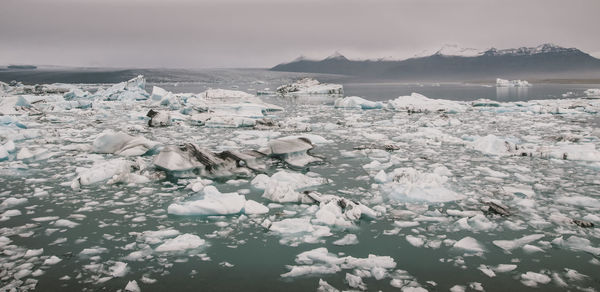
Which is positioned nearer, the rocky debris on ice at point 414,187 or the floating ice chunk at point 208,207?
the floating ice chunk at point 208,207

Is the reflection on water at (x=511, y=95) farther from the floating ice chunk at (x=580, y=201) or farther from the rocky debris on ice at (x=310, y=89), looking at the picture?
the floating ice chunk at (x=580, y=201)

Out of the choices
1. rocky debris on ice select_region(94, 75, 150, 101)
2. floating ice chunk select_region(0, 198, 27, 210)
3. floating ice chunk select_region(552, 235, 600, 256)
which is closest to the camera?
floating ice chunk select_region(552, 235, 600, 256)

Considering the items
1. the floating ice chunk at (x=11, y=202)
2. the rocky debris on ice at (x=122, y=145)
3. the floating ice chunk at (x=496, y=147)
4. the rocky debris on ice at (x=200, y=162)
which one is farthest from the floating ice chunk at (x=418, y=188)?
the rocky debris on ice at (x=122, y=145)

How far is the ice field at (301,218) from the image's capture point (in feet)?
9.84

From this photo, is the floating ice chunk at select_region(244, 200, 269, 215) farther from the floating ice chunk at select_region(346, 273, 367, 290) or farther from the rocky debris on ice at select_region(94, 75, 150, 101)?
the rocky debris on ice at select_region(94, 75, 150, 101)

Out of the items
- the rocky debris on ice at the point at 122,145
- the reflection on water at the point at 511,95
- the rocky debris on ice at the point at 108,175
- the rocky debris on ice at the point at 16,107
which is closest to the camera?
the rocky debris on ice at the point at 108,175

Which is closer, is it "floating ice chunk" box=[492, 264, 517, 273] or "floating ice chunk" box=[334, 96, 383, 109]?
"floating ice chunk" box=[492, 264, 517, 273]

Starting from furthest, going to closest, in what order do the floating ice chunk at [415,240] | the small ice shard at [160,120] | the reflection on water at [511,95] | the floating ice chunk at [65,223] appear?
the reflection on water at [511,95] → the small ice shard at [160,120] → the floating ice chunk at [65,223] → the floating ice chunk at [415,240]

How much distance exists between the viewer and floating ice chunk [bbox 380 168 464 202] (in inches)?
192

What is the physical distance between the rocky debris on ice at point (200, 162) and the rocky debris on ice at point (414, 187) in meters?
2.16

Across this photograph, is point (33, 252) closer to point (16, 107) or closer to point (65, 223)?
point (65, 223)

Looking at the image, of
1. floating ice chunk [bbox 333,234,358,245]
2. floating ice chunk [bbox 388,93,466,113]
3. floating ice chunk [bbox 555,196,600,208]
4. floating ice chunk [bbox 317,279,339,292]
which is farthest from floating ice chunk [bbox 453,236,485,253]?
floating ice chunk [bbox 388,93,466,113]

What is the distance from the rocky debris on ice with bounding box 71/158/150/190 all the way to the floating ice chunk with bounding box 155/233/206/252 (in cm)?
244

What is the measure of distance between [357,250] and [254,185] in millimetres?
2419
